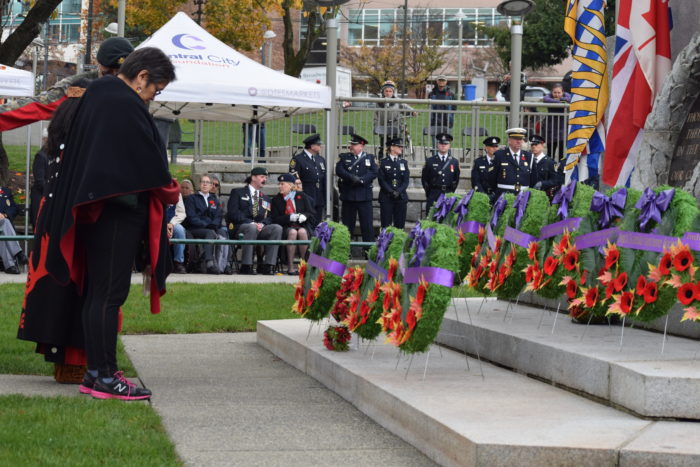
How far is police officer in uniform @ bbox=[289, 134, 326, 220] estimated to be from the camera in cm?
1844

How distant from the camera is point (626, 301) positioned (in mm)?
6195

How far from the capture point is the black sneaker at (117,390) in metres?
6.52

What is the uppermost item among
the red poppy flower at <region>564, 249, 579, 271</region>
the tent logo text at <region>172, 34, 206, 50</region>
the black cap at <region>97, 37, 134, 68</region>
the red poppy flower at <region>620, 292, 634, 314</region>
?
the tent logo text at <region>172, 34, 206, 50</region>

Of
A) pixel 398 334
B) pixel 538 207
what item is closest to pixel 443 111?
pixel 538 207

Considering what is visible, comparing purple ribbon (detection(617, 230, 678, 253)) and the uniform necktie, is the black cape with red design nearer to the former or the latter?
purple ribbon (detection(617, 230, 678, 253))

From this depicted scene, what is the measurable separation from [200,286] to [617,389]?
330 inches

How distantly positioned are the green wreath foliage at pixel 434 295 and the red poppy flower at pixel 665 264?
1079 mm

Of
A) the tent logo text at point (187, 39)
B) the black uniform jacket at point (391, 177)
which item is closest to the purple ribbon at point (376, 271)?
the tent logo text at point (187, 39)

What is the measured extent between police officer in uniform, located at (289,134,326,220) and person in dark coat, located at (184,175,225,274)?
A: 1.68m

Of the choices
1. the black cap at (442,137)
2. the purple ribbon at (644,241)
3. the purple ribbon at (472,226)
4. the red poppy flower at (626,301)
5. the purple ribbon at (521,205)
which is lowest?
the red poppy flower at (626,301)

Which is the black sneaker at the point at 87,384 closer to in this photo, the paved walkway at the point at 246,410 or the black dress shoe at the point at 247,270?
the paved walkway at the point at 246,410

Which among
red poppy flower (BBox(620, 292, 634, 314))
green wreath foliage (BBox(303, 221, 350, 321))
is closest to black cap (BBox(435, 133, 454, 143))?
green wreath foliage (BBox(303, 221, 350, 321))

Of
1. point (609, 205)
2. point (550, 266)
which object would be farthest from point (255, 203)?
point (609, 205)

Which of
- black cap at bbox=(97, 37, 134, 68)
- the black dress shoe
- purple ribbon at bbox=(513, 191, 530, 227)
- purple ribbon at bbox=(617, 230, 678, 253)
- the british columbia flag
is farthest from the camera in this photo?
the black dress shoe
